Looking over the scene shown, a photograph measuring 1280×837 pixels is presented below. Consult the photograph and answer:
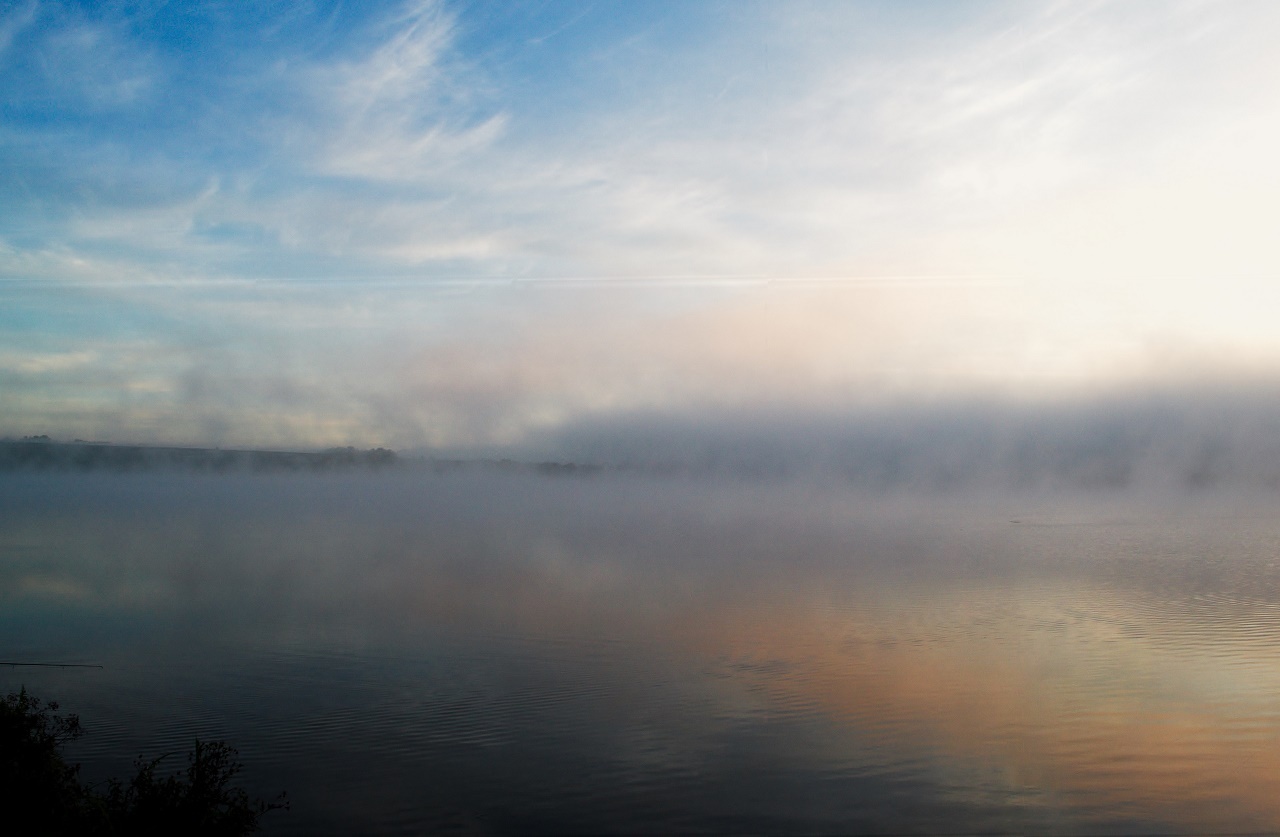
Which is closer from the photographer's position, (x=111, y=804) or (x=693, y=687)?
(x=111, y=804)

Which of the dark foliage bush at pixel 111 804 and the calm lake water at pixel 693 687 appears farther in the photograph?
the calm lake water at pixel 693 687

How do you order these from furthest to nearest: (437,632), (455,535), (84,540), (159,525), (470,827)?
1. (159,525)
2. (455,535)
3. (84,540)
4. (437,632)
5. (470,827)

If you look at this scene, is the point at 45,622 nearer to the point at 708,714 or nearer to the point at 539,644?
the point at 539,644

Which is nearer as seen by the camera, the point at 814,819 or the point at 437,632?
the point at 814,819

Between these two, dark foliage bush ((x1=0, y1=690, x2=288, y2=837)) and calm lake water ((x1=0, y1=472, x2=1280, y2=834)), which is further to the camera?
calm lake water ((x1=0, y1=472, x2=1280, y2=834))

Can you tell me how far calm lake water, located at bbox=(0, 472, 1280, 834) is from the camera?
1097 cm

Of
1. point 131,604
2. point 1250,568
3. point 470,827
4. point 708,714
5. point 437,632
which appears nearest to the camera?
point 470,827

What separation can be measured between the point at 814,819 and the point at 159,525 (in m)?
62.4

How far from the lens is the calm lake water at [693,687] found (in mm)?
10969

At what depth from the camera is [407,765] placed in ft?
39.4

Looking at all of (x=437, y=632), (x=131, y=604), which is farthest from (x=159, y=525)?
(x=437, y=632)

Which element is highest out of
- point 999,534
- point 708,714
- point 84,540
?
point 999,534

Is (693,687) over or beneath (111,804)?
over

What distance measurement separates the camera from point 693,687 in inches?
634
